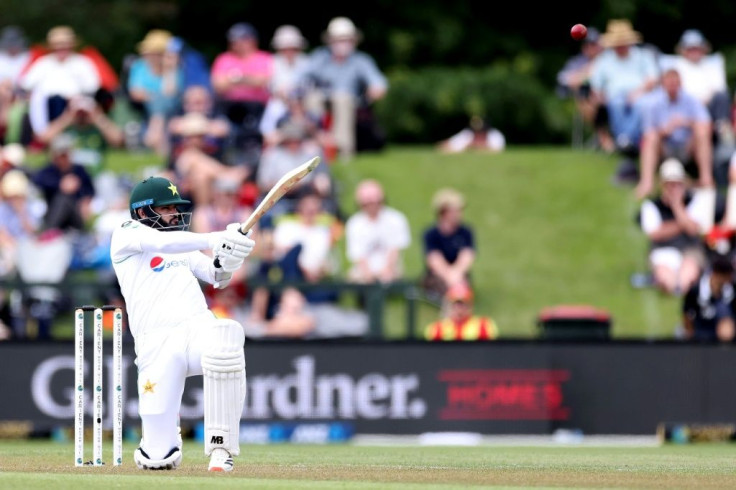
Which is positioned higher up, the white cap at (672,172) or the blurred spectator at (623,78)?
the blurred spectator at (623,78)

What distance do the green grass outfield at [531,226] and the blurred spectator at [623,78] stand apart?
97 centimetres

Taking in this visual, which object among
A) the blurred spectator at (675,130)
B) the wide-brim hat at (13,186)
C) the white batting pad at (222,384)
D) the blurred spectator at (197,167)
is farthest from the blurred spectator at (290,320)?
the white batting pad at (222,384)

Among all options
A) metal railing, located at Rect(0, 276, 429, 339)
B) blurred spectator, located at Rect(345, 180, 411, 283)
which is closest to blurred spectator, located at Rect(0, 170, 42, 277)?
metal railing, located at Rect(0, 276, 429, 339)

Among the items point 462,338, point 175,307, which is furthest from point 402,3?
point 175,307

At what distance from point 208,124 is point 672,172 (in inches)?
219

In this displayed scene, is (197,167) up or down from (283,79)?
down

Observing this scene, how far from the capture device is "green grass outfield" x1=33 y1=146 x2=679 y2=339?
19688mm

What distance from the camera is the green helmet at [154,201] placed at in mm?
10156

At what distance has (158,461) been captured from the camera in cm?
1007

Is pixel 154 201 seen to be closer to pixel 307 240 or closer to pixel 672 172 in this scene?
pixel 307 240

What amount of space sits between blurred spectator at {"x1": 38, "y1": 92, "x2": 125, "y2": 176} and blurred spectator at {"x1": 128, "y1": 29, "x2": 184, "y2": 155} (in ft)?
1.73

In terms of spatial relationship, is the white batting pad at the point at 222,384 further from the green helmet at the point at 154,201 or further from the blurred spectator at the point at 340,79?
the blurred spectator at the point at 340,79

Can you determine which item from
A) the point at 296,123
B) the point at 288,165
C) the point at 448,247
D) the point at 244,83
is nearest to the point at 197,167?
the point at 288,165

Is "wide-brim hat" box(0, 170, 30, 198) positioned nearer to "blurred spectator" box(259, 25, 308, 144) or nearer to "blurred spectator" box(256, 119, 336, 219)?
"blurred spectator" box(256, 119, 336, 219)
